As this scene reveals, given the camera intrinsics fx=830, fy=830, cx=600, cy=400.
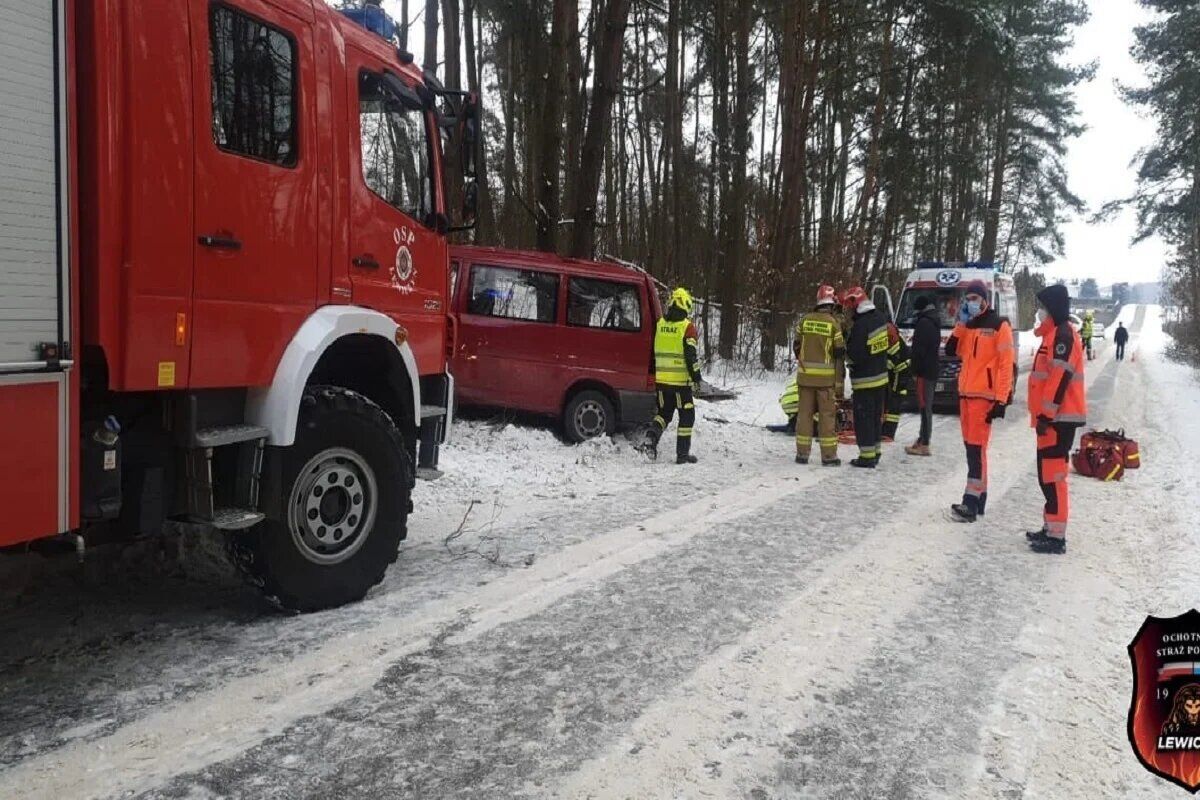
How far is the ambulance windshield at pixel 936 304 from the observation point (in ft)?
49.3

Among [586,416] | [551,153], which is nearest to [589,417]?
[586,416]

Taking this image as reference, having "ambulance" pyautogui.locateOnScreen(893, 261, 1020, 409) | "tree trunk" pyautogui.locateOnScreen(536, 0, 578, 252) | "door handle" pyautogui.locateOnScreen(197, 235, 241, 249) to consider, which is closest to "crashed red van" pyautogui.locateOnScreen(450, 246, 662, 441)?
"tree trunk" pyautogui.locateOnScreen(536, 0, 578, 252)

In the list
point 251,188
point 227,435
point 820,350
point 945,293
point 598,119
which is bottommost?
point 227,435

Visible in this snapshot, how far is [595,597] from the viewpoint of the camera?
4500 millimetres

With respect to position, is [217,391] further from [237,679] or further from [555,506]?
[555,506]

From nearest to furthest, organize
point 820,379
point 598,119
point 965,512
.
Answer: point 965,512
point 820,379
point 598,119

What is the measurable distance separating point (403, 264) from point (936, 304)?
12.8 m

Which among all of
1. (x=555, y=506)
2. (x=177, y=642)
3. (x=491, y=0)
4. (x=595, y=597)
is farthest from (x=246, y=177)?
(x=491, y=0)

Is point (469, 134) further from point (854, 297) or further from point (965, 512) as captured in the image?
point (854, 297)

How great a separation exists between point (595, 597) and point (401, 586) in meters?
1.09

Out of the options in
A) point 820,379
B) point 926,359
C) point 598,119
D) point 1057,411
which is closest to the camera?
point 1057,411

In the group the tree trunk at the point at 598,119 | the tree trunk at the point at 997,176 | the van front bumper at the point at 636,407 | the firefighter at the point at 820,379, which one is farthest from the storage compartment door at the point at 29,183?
the tree trunk at the point at 997,176

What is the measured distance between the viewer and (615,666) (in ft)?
11.9

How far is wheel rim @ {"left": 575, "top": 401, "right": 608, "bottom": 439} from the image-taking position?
9477 millimetres
